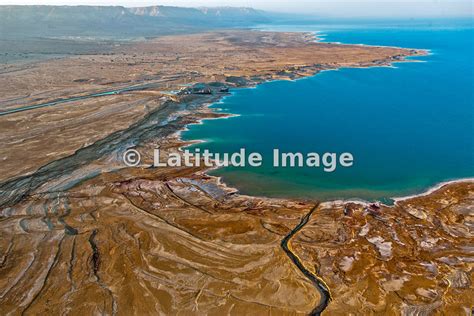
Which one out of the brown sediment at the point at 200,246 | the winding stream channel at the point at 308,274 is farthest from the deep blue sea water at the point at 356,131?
the winding stream channel at the point at 308,274

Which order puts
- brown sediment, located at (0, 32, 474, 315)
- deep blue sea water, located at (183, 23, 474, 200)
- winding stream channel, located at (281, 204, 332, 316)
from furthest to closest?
1. deep blue sea water, located at (183, 23, 474, 200)
2. brown sediment, located at (0, 32, 474, 315)
3. winding stream channel, located at (281, 204, 332, 316)

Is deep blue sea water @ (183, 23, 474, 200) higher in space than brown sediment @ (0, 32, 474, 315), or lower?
higher

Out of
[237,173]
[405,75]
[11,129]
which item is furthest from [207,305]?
[405,75]

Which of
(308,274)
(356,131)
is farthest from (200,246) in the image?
(356,131)

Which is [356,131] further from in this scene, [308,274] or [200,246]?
[200,246]

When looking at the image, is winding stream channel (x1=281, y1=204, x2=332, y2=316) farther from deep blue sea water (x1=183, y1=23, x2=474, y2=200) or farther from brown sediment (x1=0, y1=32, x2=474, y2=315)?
deep blue sea water (x1=183, y1=23, x2=474, y2=200)

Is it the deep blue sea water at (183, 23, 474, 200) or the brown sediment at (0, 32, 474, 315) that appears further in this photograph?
the deep blue sea water at (183, 23, 474, 200)

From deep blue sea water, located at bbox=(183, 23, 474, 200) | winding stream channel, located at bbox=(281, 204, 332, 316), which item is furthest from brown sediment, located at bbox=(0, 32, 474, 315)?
deep blue sea water, located at bbox=(183, 23, 474, 200)
